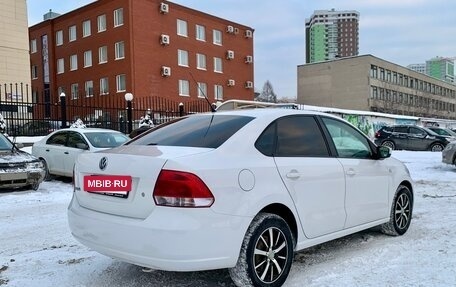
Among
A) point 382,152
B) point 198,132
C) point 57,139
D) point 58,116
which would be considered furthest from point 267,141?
point 58,116

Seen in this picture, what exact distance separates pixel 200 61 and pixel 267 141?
39364mm

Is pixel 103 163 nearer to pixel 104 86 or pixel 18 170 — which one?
pixel 18 170

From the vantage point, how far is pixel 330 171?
4703mm

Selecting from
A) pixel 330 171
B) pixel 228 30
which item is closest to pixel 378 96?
pixel 228 30

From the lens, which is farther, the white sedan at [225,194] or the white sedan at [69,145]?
the white sedan at [69,145]

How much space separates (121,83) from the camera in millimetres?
38000

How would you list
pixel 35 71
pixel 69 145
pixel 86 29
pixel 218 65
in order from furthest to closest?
pixel 35 71 → pixel 218 65 → pixel 86 29 → pixel 69 145

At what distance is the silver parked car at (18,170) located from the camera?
9.41m

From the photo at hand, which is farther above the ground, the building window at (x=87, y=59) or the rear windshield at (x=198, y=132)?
the building window at (x=87, y=59)

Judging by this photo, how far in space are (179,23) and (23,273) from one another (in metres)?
38.0

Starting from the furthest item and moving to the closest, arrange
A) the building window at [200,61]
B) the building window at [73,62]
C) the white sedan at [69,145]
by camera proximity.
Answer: the building window at [200,61] → the building window at [73,62] → the white sedan at [69,145]

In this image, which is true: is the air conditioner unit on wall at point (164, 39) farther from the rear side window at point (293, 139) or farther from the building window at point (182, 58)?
the rear side window at point (293, 139)

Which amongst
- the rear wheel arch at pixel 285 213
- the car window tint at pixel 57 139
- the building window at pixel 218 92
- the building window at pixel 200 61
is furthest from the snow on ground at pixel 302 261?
the building window at pixel 218 92

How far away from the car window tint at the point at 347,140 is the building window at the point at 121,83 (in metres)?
33.7
